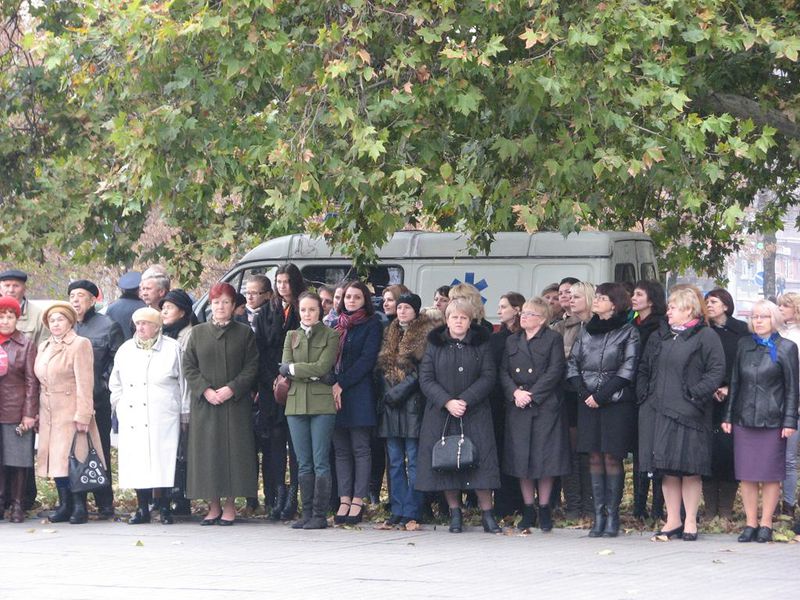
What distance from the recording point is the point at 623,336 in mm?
10641

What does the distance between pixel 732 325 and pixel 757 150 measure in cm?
136

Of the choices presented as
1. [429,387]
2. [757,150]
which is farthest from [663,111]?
[429,387]

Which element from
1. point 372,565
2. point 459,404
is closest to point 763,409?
point 459,404

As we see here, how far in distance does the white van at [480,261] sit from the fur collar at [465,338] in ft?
15.1

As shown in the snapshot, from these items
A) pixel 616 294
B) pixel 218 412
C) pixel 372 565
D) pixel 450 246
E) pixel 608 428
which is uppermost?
pixel 450 246

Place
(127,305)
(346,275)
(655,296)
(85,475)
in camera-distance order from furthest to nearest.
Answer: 1. (346,275)
2. (127,305)
3. (85,475)
4. (655,296)

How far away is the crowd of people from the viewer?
10.4 metres

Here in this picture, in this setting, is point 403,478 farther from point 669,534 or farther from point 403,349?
point 669,534

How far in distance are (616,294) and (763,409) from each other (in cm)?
131

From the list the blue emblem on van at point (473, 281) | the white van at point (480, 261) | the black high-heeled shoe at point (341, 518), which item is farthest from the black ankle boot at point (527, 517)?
the blue emblem on van at point (473, 281)

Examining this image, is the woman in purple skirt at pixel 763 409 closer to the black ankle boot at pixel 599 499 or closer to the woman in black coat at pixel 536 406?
the black ankle boot at pixel 599 499

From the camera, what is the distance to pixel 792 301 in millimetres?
11461

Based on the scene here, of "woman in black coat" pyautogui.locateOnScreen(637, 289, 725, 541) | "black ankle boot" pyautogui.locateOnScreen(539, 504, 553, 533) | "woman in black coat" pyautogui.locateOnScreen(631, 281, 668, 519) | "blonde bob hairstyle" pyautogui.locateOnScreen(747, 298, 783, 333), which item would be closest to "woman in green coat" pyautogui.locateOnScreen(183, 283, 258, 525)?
"black ankle boot" pyautogui.locateOnScreen(539, 504, 553, 533)

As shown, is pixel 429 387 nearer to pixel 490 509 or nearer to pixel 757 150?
pixel 490 509
